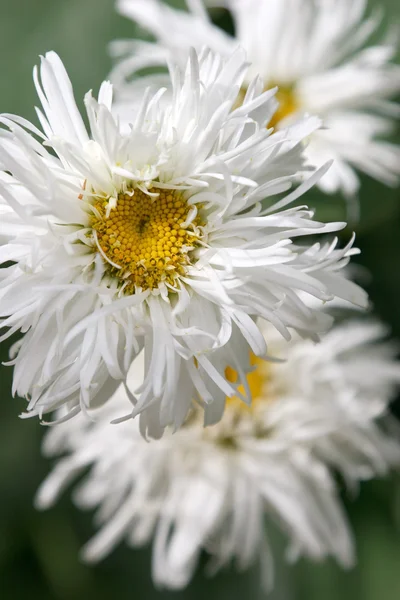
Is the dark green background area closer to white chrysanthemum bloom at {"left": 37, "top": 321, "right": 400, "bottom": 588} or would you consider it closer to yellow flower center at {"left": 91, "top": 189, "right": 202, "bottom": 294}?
white chrysanthemum bloom at {"left": 37, "top": 321, "right": 400, "bottom": 588}

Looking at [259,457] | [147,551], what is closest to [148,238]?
[259,457]

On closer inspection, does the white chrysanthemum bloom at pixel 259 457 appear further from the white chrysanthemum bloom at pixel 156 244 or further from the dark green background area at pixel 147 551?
the white chrysanthemum bloom at pixel 156 244

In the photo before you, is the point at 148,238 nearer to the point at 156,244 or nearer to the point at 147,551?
the point at 156,244

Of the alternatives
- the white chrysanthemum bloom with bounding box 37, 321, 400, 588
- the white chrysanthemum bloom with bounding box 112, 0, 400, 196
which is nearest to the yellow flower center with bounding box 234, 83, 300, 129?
the white chrysanthemum bloom with bounding box 112, 0, 400, 196

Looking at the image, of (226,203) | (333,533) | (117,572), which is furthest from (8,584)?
(226,203)

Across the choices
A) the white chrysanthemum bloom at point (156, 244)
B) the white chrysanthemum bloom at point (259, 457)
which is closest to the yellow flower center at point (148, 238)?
the white chrysanthemum bloom at point (156, 244)

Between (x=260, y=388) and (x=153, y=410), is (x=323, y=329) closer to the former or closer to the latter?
(x=153, y=410)

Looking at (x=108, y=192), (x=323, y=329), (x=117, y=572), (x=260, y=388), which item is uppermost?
(x=108, y=192)
